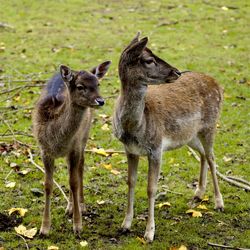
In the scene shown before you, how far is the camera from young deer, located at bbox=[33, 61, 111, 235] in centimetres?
555

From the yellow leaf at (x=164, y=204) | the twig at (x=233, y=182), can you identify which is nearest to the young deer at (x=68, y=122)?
the yellow leaf at (x=164, y=204)

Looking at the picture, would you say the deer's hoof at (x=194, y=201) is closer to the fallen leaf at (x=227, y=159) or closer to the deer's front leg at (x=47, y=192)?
the fallen leaf at (x=227, y=159)

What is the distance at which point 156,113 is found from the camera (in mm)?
6121

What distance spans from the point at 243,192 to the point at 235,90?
444 centimetres

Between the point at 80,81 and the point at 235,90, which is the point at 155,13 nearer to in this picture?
the point at 235,90

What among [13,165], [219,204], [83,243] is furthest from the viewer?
[13,165]

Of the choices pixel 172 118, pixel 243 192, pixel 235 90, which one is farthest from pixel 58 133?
pixel 235 90

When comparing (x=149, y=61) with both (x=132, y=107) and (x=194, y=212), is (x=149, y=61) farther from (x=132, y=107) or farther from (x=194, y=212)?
(x=194, y=212)

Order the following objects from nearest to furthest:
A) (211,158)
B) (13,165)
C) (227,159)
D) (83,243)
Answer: (83,243)
(211,158)
(13,165)
(227,159)

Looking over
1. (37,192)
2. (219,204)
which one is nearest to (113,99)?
(37,192)

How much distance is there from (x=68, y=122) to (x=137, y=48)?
1055 mm

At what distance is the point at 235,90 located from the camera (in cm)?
1130

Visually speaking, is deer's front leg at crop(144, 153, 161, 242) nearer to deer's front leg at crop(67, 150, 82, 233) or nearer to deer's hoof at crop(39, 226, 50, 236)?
deer's front leg at crop(67, 150, 82, 233)

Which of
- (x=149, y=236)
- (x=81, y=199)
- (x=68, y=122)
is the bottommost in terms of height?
(x=81, y=199)
